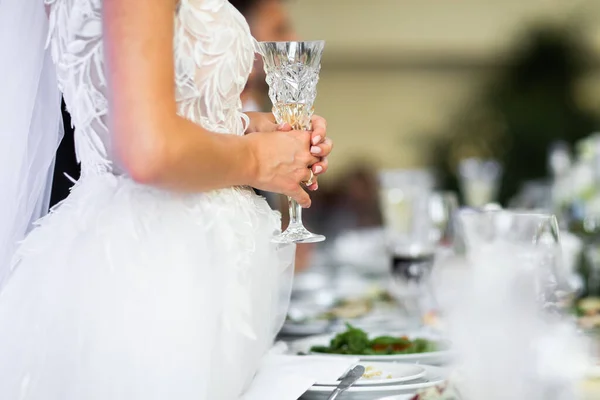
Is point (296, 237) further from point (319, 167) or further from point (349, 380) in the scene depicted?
point (349, 380)

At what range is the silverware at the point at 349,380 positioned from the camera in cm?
120

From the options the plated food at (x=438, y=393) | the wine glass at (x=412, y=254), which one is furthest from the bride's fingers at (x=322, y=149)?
the wine glass at (x=412, y=254)

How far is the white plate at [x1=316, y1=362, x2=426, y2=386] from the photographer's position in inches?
47.8

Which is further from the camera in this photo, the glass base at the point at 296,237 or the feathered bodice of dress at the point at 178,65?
the glass base at the point at 296,237

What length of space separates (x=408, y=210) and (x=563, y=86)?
5.41m

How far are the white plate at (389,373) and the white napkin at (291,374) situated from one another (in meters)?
0.03

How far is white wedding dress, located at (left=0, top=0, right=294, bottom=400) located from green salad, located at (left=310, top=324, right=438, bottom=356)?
37 cm

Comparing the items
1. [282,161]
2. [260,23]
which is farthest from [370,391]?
[260,23]

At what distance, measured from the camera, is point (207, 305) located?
1.08 m

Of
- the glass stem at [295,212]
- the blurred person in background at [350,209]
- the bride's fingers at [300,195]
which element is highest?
the bride's fingers at [300,195]

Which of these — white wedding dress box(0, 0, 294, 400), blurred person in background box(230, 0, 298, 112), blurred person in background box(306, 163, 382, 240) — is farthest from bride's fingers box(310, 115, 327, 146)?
blurred person in background box(306, 163, 382, 240)

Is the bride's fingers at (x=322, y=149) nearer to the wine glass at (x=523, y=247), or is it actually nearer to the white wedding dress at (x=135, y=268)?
the white wedding dress at (x=135, y=268)

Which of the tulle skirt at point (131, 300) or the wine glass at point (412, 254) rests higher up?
the tulle skirt at point (131, 300)

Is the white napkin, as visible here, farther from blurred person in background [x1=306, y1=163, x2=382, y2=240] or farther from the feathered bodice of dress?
blurred person in background [x1=306, y1=163, x2=382, y2=240]
